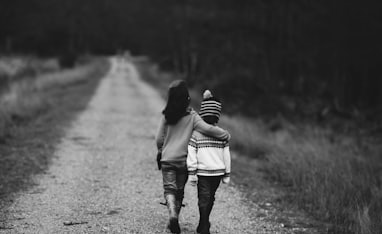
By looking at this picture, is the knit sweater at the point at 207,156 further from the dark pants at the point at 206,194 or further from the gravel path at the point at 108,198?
the gravel path at the point at 108,198

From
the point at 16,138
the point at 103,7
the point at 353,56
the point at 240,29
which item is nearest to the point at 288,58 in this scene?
the point at 353,56

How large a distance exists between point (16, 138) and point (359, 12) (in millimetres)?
22107

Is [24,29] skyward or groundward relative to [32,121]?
skyward

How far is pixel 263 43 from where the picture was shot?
92.5 ft

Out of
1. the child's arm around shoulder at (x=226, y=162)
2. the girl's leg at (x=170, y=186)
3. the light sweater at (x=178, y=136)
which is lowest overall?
the girl's leg at (x=170, y=186)

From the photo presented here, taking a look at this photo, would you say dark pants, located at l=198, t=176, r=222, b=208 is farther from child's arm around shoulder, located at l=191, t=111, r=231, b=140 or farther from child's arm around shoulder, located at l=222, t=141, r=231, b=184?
child's arm around shoulder, located at l=191, t=111, r=231, b=140

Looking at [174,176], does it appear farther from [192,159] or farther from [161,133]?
[161,133]

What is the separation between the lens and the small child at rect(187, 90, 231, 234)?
4.38 m

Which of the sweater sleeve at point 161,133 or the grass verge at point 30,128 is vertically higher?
the sweater sleeve at point 161,133

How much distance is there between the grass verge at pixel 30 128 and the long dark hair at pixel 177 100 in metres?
2.71

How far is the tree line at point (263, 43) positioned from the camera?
2444 cm

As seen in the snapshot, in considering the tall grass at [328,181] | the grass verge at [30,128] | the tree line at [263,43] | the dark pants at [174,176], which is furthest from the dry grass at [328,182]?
the tree line at [263,43]

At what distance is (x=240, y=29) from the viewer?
951 inches

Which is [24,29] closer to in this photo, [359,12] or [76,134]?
[359,12]
